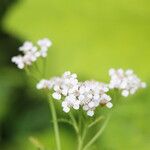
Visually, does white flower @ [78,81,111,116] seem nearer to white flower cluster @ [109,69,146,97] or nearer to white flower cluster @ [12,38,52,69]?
white flower cluster @ [109,69,146,97]

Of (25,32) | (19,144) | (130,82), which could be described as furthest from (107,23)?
(130,82)

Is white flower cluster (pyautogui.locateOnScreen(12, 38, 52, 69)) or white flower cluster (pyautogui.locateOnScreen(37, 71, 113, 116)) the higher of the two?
white flower cluster (pyautogui.locateOnScreen(12, 38, 52, 69))

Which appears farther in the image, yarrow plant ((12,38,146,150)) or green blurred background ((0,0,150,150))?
green blurred background ((0,0,150,150))

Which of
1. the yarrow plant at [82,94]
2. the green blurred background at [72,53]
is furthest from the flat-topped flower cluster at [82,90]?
the green blurred background at [72,53]

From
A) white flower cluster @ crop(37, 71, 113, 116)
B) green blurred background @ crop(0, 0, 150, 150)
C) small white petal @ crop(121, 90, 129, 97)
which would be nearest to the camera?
white flower cluster @ crop(37, 71, 113, 116)

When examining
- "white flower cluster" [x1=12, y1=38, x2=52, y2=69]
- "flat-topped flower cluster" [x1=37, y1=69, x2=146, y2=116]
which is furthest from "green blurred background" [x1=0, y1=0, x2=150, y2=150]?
"flat-topped flower cluster" [x1=37, y1=69, x2=146, y2=116]

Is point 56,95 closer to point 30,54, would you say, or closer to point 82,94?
point 82,94

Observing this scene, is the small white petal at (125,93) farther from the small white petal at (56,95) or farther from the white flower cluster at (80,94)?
the small white petal at (56,95)

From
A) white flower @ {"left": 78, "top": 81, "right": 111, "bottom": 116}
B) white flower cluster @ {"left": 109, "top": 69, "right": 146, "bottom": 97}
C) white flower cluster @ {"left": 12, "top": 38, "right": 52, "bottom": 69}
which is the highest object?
white flower cluster @ {"left": 12, "top": 38, "right": 52, "bottom": 69}
